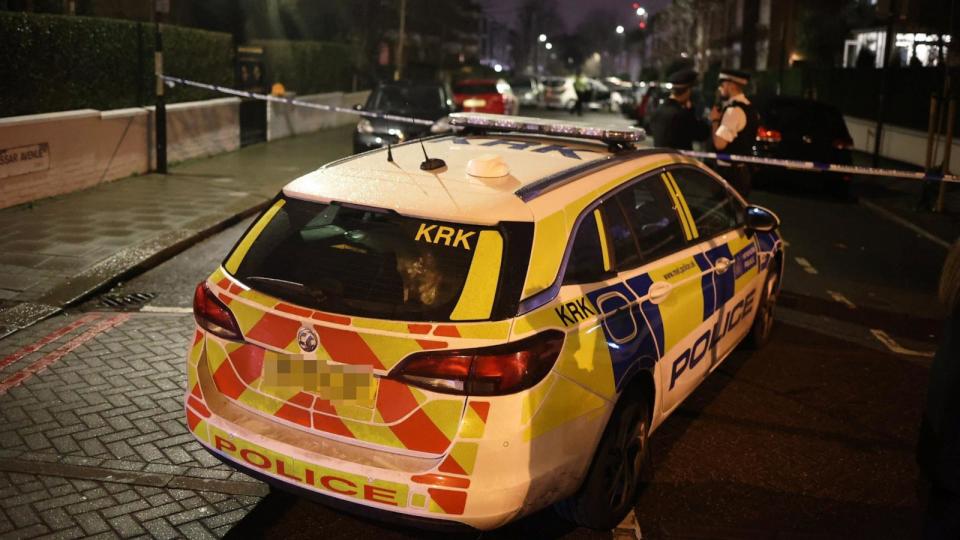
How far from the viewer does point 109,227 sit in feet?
32.4

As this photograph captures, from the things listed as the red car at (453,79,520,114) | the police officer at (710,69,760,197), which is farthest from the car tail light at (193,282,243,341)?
the red car at (453,79,520,114)

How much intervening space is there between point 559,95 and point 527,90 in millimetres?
3652

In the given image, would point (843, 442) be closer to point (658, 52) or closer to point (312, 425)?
point (312, 425)

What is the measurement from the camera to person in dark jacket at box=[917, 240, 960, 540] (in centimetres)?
254

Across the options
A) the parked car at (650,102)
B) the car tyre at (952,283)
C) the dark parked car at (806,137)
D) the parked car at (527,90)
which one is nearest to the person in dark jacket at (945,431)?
the car tyre at (952,283)

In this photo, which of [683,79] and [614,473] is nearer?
[614,473]

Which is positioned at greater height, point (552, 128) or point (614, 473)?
point (552, 128)

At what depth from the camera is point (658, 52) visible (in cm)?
7294

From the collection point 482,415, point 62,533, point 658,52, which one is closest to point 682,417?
point 482,415

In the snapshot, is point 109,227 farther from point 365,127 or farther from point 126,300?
point 365,127

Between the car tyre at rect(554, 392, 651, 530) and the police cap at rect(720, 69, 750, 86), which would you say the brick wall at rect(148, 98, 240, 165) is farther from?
the car tyre at rect(554, 392, 651, 530)

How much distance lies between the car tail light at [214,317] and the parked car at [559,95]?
37.0m

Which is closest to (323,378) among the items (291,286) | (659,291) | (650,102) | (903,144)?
(291,286)

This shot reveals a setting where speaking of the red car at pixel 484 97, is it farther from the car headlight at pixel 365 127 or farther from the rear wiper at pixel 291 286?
the rear wiper at pixel 291 286
